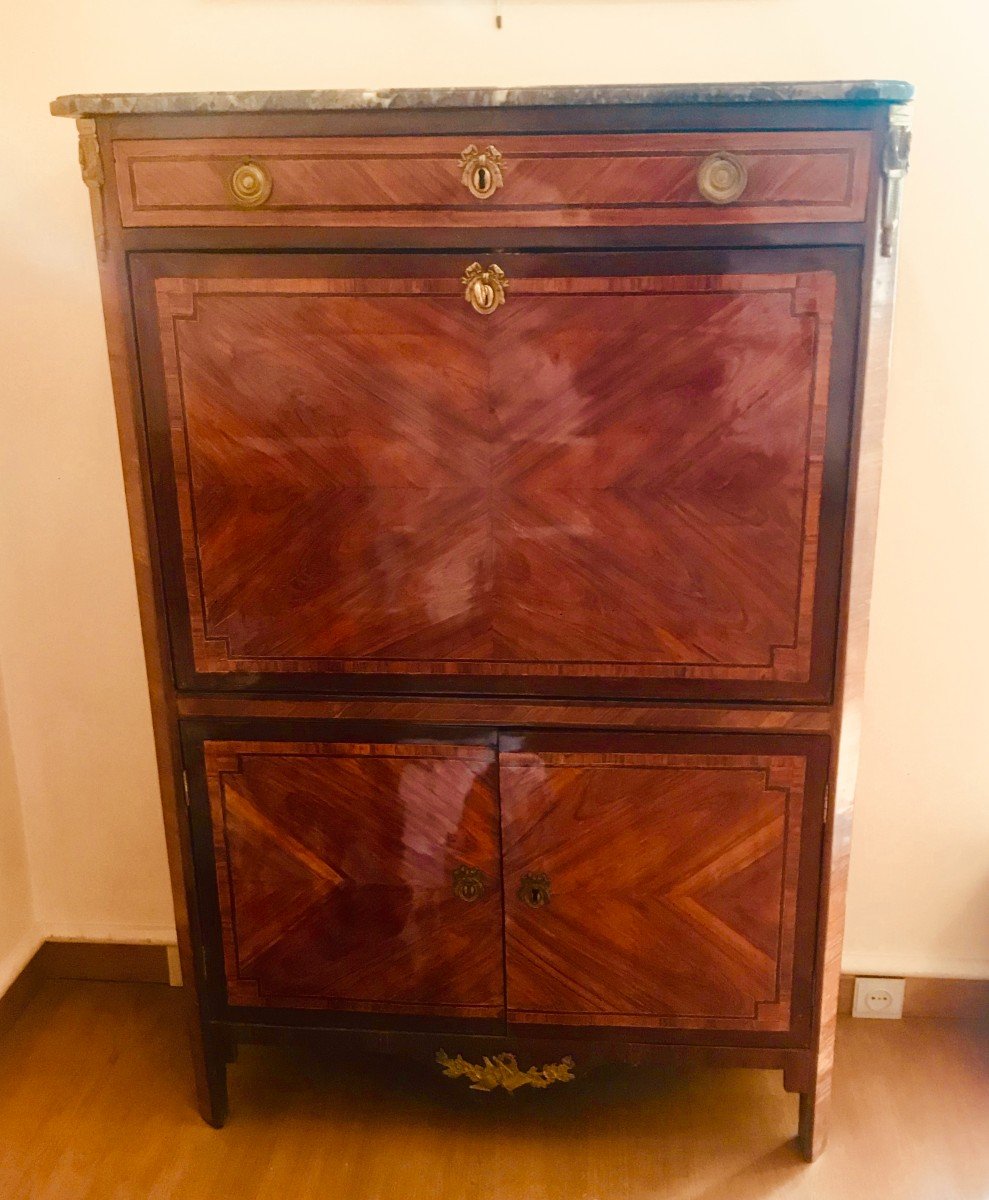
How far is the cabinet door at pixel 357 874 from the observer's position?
1368mm

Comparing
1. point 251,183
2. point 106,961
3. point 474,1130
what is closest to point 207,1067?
point 474,1130

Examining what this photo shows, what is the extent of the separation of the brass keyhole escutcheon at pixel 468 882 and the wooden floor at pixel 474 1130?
47 centimetres

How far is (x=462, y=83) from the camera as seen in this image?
5.02ft

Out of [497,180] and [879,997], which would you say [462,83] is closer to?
[497,180]

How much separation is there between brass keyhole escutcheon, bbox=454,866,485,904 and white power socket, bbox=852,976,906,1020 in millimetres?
867

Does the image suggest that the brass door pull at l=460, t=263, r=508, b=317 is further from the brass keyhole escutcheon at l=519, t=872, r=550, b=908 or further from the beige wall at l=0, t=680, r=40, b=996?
the beige wall at l=0, t=680, r=40, b=996

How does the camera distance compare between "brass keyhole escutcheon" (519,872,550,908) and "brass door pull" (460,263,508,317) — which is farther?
"brass keyhole escutcheon" (519,872,550,908)

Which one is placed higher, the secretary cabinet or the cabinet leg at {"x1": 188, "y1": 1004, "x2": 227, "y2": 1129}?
the secretary cabinet

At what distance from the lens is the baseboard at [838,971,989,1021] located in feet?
5.96

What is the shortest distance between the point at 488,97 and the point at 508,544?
1.69 ft

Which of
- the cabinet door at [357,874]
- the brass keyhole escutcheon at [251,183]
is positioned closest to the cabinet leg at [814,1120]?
the cabinet door at [357,874]

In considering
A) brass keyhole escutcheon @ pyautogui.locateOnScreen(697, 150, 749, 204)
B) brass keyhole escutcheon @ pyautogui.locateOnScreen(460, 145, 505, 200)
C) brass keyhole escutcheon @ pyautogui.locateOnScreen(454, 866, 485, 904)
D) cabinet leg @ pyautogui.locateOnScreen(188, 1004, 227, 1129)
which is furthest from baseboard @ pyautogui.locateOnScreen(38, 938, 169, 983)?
brass keyhole escutcheon @ pyautogui.locateOnScreen(697, 150, 749, 204)

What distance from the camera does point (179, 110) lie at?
1155mm

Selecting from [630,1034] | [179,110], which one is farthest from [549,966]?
[179,110]
